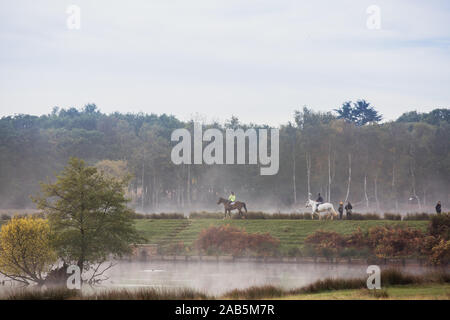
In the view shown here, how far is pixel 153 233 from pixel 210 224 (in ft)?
17.3

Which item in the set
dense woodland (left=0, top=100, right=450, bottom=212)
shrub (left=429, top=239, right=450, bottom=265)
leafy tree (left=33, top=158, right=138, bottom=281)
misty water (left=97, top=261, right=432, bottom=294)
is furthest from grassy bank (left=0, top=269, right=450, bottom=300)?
dense woodland (left=0, top=100, right=450, bottom=212)

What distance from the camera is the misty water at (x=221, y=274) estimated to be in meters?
34.7

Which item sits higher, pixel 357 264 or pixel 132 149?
pixel 132 149

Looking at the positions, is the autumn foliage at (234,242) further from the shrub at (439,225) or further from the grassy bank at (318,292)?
the grassy bank at (318,292)

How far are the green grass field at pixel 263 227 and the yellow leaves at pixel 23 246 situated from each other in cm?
1552

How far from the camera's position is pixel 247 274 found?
40125 mm

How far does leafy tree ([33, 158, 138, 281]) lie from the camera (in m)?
35.2

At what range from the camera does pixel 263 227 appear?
54.6 meters

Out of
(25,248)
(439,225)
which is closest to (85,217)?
(25,248)

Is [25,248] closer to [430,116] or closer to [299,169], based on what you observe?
[299,169]

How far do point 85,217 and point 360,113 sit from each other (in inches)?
3302

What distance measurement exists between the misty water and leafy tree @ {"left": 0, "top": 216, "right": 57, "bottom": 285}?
12.4ft
